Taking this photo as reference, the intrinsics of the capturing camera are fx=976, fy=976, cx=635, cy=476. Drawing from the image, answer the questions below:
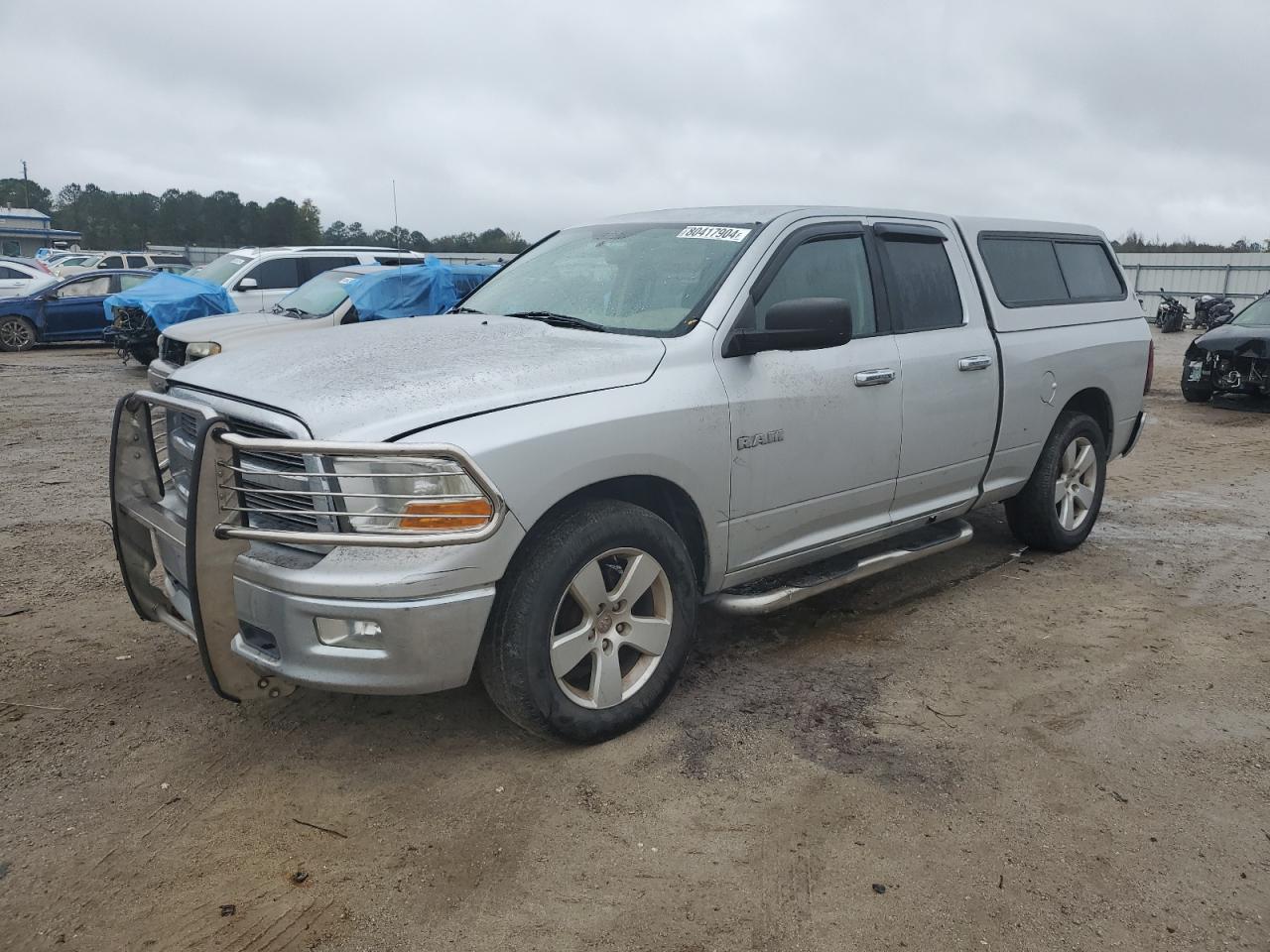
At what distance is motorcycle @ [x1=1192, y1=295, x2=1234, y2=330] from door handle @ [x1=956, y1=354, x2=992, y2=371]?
70.6 feet

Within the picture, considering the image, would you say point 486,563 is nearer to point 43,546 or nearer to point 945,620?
point 945,620

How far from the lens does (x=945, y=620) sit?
474cm

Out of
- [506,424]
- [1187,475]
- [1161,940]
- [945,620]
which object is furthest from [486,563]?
[1187,475]

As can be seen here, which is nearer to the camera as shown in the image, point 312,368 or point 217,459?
point 217,459

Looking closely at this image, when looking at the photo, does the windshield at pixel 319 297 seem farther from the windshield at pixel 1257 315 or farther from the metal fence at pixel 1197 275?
the metal fence at pixel 1197 275

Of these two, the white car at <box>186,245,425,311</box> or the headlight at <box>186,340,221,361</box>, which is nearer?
the headlight at <box>186,340,221,361</box>

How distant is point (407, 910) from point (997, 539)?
464 cm

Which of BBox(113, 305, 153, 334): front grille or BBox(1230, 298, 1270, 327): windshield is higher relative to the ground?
BBox(1230, 298, 1270, 327): windshield

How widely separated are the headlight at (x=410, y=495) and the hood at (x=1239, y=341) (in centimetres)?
1218

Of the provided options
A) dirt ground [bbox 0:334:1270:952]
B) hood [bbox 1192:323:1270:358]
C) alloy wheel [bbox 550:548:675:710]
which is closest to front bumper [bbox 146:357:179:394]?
dirt ground [bbox 0:334:1270:952]

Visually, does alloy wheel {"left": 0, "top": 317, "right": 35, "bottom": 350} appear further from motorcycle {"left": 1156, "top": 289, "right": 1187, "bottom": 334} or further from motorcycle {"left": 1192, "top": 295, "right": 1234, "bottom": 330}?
motorcycle {"left": 1156, "top": 289, "right": 1187, "bottom": 334}

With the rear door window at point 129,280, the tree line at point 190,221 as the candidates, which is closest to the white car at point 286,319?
the rear door window at point 129,280

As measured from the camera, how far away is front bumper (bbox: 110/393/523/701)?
2840 millimetres

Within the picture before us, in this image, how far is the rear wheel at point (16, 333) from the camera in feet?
57.3
